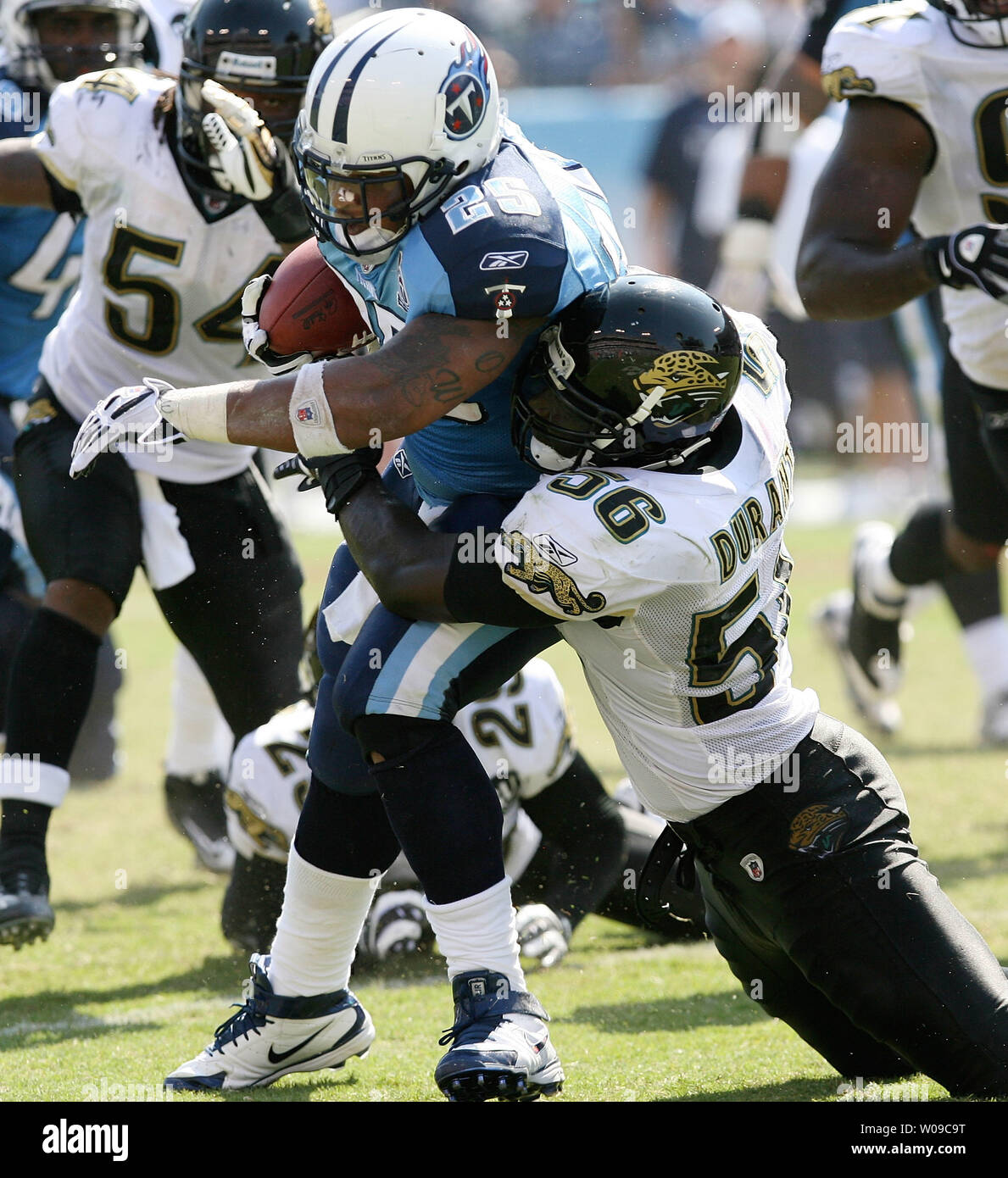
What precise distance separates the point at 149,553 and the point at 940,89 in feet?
6.62

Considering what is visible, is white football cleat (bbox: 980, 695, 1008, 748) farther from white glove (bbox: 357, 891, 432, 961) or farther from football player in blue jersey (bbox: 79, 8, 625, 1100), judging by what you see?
football player in blue jersey (bbox: 79, 8, 625, 1100)

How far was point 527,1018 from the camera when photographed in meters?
2.48

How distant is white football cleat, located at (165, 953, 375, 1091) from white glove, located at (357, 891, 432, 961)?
2.35ft

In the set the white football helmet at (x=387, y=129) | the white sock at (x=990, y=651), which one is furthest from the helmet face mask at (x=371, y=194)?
the white sock at (x=990, y=651)

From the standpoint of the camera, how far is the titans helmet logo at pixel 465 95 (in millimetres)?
2500

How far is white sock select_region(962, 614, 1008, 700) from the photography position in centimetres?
550

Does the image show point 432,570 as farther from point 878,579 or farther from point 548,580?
point 878,579

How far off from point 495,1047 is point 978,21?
2475mm

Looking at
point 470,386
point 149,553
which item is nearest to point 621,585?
point 470,386

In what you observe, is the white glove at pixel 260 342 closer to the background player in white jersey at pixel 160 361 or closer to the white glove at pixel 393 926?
the background player in white jersey at pixel 160 361

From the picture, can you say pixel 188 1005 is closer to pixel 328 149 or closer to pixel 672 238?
pixel 328 149

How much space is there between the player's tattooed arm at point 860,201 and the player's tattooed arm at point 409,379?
1465 millimetres

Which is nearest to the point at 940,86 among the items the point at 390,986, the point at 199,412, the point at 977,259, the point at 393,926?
the point at 977,259

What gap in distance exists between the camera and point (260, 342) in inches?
107
